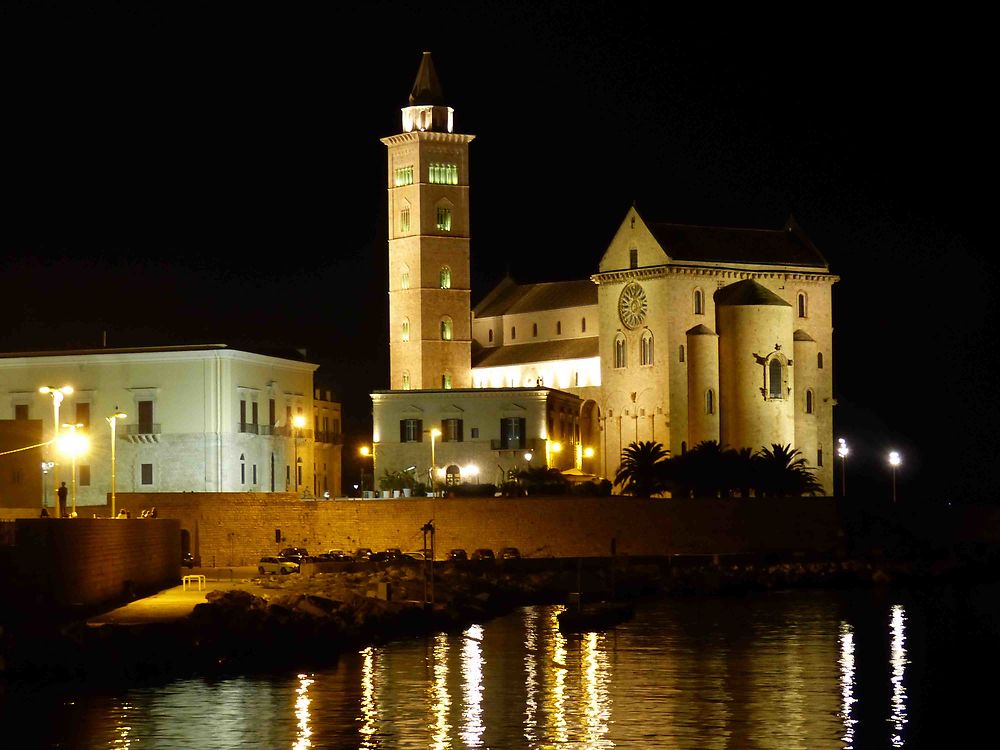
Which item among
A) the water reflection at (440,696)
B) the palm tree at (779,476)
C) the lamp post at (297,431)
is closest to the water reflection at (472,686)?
the water reflection at (440,696)

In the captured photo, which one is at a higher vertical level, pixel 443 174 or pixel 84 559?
pixel 443 174

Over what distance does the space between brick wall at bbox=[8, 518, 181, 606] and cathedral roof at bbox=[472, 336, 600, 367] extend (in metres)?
34.2

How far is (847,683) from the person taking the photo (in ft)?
137

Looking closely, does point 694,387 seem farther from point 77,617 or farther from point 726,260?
point 77,617

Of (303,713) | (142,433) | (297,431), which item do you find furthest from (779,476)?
(303,713)

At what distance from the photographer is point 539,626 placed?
51625 mm

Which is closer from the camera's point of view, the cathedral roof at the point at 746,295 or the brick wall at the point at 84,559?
the brick wall at the point at 84,559

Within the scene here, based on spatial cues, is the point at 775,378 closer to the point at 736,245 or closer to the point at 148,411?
the point at 736,245

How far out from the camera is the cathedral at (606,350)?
78562 mm

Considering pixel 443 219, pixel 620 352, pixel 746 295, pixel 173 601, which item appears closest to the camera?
pixel 173 601

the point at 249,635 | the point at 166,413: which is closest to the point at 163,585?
the point at 249,635

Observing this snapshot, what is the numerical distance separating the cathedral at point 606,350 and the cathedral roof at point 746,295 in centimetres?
8

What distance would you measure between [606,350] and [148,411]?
800 inches

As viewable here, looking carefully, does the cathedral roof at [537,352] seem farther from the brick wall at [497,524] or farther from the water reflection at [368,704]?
the water reflection at [368,704]
